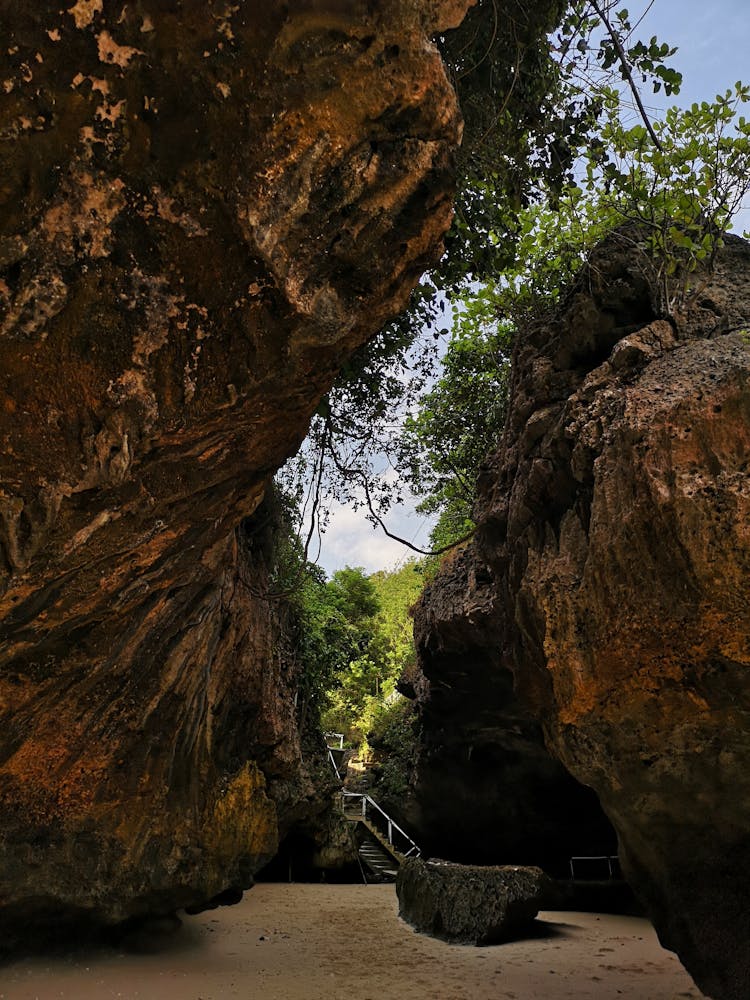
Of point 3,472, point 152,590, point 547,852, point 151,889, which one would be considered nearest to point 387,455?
point 152,590

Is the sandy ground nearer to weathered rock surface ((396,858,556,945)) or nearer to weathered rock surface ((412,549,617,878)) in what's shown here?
weathered rock surface ((396,858,556,945))

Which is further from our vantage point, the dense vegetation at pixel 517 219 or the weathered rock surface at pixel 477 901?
the weathered rock surface at pixel 477 901

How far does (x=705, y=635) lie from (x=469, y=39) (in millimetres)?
5011

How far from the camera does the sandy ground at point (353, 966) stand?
6.30 meters

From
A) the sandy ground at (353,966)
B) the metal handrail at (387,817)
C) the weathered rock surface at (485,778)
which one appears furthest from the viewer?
the metal handrail at (387,817)

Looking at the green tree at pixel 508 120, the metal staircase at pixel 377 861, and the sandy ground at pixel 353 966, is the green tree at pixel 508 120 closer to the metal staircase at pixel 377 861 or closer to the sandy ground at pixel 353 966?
the sandy ground at pixel 353 966

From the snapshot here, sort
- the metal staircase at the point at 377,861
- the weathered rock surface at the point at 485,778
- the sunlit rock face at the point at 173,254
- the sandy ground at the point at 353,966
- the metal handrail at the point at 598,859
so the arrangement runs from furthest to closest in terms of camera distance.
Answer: the metal staircase at the point at 377,861 → the metal handrail at the point at 598,859 → the weathered rock surface at the point at 485,778 → the sandy ground at the point at 353,966 → the sunlit rock face at the point at 173,254

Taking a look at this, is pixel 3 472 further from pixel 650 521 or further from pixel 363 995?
pixel 363 995

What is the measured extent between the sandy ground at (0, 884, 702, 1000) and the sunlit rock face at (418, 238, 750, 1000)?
1.51m

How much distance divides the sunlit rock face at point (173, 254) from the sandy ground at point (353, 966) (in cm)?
296

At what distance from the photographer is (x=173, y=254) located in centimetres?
353

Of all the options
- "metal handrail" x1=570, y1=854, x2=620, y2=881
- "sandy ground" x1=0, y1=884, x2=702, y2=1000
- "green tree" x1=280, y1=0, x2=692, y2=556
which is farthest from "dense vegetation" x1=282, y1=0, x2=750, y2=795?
"metal handrail" x1=570, y1=854, x2=620, y2=881

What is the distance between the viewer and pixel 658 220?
7012 millimetres

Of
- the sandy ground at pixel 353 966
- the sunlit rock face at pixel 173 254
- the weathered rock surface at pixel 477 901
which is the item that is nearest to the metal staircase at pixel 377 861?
the sandy ground at pixel 353 966
